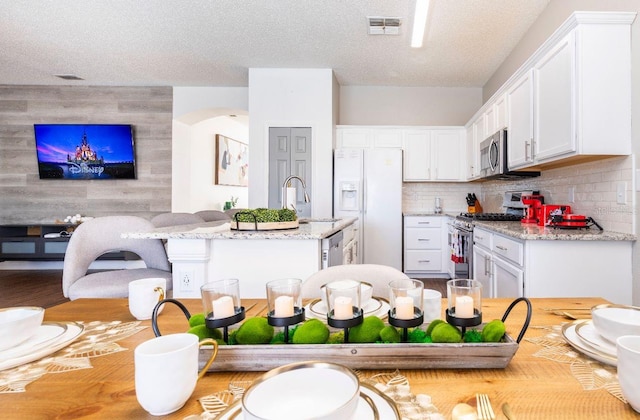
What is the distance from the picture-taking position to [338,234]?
270cm

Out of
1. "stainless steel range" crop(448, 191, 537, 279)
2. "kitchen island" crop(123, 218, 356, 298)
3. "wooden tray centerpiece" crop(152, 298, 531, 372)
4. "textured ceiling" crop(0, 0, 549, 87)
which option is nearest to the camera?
"wooden tray centerpiece" crop(152, 298, 531, 372)

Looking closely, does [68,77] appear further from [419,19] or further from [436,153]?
[436,153]

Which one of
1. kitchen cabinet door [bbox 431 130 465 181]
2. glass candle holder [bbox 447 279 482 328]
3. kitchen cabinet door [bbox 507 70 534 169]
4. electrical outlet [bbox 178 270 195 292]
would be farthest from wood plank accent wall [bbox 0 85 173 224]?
glass candle holder [bbox 447 279 482 328]

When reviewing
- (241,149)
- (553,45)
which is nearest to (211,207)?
(241,149)

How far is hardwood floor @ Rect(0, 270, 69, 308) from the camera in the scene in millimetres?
3814

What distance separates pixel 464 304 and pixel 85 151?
20.9 ft

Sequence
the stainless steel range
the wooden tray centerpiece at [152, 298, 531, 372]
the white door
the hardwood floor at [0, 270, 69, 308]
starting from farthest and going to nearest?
the white door → the hardwood floor at [0, 270, 69, 308] → the stainless steel range → the wooden tray centerpiece at [152, 298, 531, 372]

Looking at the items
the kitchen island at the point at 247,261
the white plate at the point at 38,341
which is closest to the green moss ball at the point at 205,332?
the white plate at the point at 38,341

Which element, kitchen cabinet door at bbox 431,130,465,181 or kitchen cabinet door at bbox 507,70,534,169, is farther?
kitchen cabinet door at bbox 431,130,465,181

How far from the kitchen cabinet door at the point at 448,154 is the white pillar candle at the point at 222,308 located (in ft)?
16.2

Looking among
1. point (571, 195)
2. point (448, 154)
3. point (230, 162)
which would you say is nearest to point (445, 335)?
point (571, 195)

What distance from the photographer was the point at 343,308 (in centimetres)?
66

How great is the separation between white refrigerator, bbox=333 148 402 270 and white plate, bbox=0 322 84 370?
413 centimetres

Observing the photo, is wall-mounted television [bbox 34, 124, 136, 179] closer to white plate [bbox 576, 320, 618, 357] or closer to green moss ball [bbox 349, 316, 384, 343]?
green moss ball [bbox 349, 316, 384, 343]
